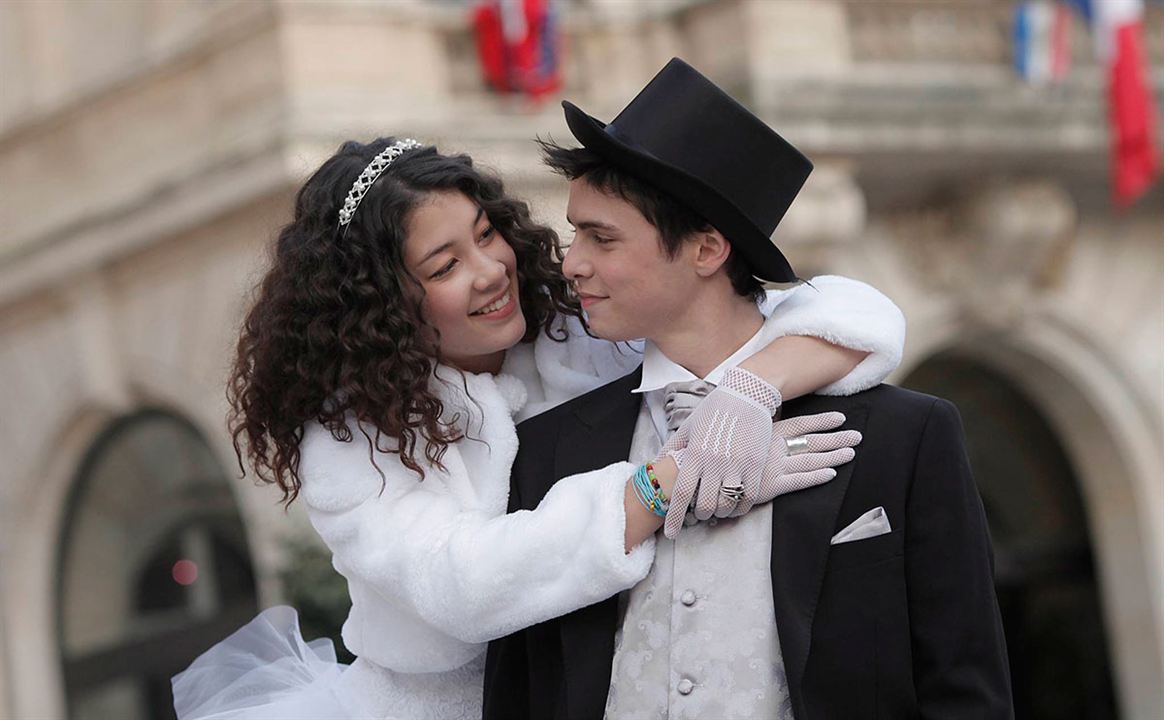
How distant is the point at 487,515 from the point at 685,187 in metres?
0.64

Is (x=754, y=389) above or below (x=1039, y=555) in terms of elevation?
above

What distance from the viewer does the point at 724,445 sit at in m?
2.96

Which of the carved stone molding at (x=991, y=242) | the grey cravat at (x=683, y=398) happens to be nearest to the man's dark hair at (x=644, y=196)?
the grey cravat at (x=683, y=398)

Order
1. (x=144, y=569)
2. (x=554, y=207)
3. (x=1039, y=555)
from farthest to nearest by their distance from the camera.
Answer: (x=1039, y=555) → (x=144, y=569) → (x=554, y=207)

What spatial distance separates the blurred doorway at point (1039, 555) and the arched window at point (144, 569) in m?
4.38

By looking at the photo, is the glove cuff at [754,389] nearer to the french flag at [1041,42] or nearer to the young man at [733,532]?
the young man at [733,532]

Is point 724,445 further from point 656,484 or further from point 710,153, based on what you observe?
A: point 710,153

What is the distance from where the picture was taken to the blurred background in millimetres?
9391

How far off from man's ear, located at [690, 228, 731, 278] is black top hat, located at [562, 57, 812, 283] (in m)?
0.02

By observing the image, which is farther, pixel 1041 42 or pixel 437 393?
pixel 1041 42

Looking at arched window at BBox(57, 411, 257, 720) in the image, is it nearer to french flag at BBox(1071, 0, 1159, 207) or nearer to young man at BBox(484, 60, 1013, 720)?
french flag at BBox(1071, 0, 1159, 207)

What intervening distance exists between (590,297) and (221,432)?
22.9ft

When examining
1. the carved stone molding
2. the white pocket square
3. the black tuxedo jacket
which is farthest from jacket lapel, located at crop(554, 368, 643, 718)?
the carved stone molding

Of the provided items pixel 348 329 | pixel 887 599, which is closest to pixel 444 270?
pixel 348 329
